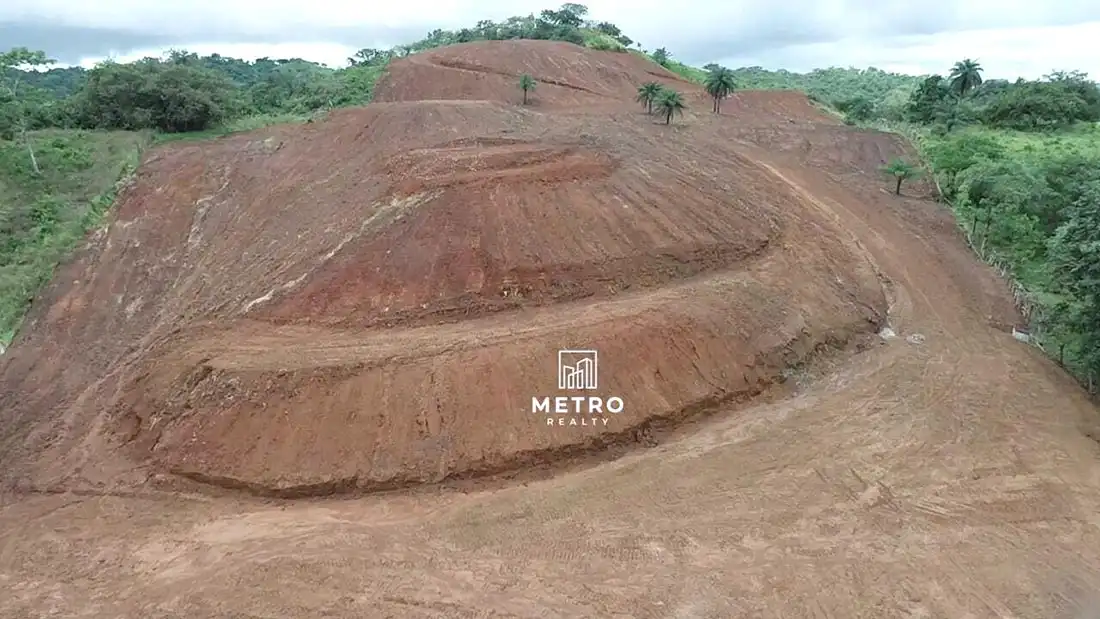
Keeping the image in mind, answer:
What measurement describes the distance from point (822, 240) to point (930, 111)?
21.4 metres

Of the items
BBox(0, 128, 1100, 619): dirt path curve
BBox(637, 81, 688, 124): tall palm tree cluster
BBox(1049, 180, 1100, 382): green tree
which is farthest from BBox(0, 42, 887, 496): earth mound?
BBox(637, 81, 688, 124): tall palm tree cluster

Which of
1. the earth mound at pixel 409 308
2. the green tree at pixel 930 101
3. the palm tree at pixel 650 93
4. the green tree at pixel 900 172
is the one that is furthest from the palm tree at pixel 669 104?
the green tree at pixel 930 101

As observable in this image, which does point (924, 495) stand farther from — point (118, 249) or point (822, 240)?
point (118, 249)

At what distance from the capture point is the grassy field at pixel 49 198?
18.9 metres

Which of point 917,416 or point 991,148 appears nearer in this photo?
point 917,416

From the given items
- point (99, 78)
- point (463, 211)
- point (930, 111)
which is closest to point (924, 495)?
point (463, 211)

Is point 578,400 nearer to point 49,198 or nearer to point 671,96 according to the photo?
point 49,198

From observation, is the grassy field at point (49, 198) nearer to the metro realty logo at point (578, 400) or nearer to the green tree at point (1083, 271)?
the metro realty logo at point (578, 400)

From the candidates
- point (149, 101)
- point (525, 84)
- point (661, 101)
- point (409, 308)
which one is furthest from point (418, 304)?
point (525, 84)

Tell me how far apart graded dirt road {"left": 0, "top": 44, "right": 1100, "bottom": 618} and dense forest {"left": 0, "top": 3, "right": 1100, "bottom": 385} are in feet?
4.53

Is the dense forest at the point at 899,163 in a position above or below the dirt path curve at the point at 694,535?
above

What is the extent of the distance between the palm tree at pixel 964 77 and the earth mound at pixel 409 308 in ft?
78.4

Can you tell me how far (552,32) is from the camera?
5275cm

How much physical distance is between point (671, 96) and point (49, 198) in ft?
76.3
